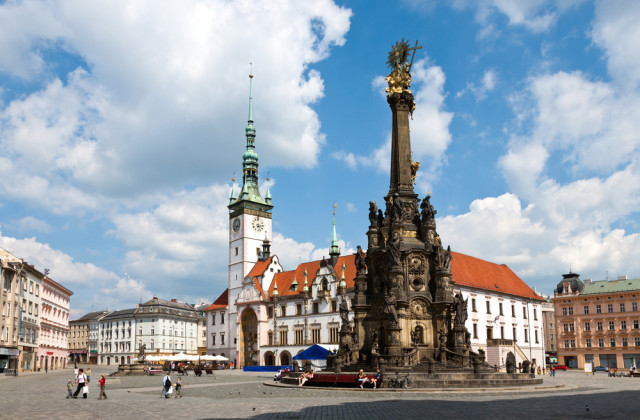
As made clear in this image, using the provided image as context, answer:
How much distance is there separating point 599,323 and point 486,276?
21.8 m

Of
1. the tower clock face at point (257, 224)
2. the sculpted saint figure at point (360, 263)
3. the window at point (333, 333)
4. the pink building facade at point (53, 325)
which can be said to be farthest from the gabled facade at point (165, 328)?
the sculpted saint figure at point (360, 263)

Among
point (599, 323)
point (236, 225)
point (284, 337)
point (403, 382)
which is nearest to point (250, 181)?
point (236, 225)

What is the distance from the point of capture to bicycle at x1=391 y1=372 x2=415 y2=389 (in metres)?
26.7

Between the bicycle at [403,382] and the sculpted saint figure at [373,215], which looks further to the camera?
the sculpted saint figure at [373,215]

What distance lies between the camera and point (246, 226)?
93938 mm

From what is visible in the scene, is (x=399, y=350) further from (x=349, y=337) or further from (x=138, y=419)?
(x=138, y=419)

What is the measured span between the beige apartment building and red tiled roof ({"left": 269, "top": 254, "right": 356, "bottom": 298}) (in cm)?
3331

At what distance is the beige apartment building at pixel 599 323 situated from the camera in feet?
256

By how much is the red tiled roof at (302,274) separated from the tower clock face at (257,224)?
1158 cm

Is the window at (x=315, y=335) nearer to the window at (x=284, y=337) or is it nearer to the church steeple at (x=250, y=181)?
the window at (x=284, y=337)

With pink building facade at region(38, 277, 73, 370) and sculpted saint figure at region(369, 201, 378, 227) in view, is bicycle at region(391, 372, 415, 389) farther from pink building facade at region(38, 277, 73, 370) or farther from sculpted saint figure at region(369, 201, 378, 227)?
pink building facade at region(38, 277, 73, 370)

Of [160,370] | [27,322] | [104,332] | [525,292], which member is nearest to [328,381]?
[160,370]

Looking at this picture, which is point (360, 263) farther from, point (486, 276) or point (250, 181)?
point (250, 181)

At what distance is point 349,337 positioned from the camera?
3431 cm
